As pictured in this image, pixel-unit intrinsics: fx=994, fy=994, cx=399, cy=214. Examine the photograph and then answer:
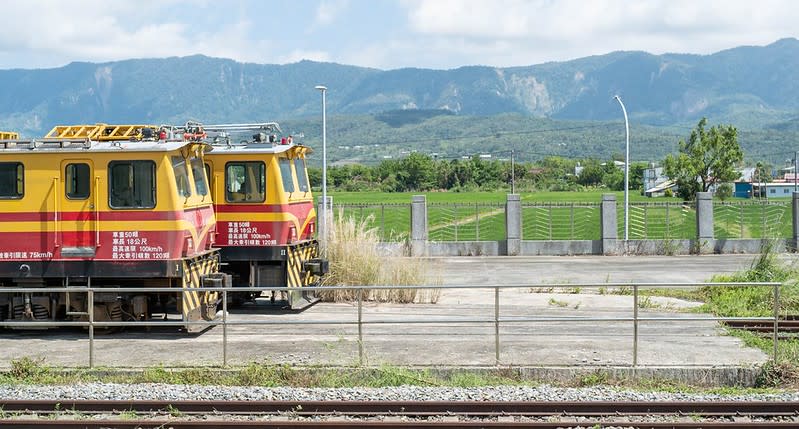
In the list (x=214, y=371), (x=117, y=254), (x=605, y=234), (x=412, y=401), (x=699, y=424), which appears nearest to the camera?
(x=699, y=424)

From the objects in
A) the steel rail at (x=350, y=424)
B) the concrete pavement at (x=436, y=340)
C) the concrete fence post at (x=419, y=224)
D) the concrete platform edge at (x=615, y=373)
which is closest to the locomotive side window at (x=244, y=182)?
the concrete pavement at (x=436, y=340)

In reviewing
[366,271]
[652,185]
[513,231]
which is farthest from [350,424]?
[652,185]

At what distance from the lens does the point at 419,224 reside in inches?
1329

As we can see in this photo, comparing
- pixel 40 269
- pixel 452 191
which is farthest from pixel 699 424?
pixel 452 191

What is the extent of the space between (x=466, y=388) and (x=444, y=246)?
2210cm

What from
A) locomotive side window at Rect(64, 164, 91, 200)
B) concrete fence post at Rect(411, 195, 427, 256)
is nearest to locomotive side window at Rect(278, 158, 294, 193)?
locomotive side window at Rect(64, 164, 91, 200)

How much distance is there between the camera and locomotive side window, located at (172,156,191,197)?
1630 centimetres

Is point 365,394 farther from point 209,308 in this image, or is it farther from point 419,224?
point 419,224

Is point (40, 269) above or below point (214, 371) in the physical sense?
above

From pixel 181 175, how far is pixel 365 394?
20.3 ft

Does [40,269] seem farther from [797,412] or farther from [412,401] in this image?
[797,412]

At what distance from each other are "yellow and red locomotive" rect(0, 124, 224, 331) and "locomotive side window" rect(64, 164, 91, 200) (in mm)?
16

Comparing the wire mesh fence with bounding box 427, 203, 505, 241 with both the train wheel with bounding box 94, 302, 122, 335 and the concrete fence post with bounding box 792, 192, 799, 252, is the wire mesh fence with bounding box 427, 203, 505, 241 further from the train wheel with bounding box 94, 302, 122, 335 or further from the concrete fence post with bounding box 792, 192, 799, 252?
the train wheel with bounding box 94, 302, 122, 335

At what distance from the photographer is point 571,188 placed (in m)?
132
